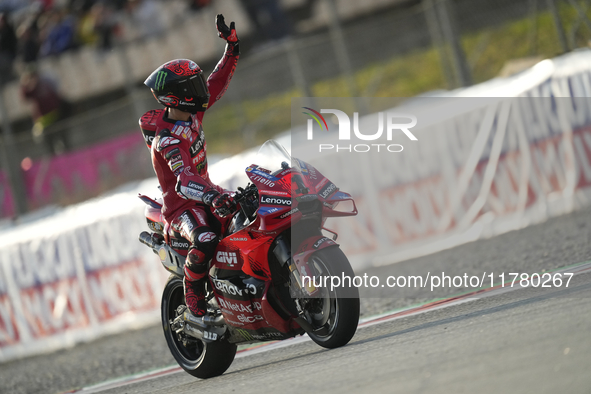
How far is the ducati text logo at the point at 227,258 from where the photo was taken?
5.39 metres

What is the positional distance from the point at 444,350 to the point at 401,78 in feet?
23.3

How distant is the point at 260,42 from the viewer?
537 inches

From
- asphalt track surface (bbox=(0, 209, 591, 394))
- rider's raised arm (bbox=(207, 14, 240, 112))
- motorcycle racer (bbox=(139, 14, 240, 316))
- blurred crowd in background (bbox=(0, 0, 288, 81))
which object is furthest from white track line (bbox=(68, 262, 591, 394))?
blurred crowd in background (bbox=(0, 0, 288, 81))

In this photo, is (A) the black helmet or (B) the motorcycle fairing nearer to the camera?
(B) the motorcycle fairing

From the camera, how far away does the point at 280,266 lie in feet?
16.8

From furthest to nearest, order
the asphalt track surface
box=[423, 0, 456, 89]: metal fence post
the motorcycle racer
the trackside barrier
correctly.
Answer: box=[423, 0, 456, 89]: metal fence post
the trackside barrier
the motorcycle racer
the asphalt track surface

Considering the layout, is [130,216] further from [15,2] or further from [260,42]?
[15,2]

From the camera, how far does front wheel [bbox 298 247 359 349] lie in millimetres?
4793

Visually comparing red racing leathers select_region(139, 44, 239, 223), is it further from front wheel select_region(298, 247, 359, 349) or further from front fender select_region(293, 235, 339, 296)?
front wheel select_region(298, 247, 359, 349)

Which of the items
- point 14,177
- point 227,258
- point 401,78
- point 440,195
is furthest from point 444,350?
point 14,177

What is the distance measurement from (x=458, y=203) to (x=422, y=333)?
3916mm

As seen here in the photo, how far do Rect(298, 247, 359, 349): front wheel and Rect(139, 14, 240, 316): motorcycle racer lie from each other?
2.84 ft

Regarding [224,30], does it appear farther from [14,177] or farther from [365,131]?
[14,177]

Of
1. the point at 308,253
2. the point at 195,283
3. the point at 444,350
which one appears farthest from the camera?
the point at 195,283
